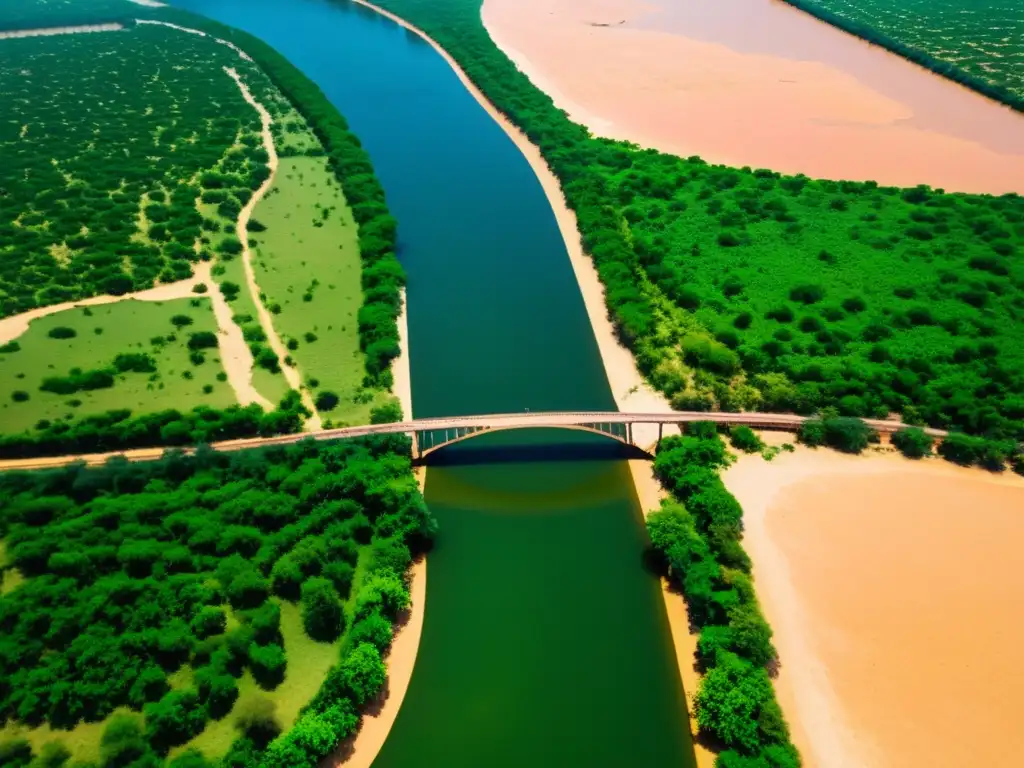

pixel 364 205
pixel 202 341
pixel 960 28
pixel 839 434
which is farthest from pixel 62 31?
pixel 960 28

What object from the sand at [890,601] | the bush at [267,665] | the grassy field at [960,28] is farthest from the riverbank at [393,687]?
the grassy field at [960,28]

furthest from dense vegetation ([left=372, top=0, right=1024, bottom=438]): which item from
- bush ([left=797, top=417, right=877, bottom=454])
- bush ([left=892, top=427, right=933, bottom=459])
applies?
bush ([left=892, top=427, right=933, bottom=459])

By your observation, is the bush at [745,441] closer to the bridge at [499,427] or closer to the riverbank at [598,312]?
the bridge at [499,427]

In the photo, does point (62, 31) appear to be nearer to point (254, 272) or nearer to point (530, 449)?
point (254, 272)

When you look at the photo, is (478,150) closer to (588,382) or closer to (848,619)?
(588,382)

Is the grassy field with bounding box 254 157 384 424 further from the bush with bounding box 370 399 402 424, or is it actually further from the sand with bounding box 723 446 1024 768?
the sand with bounding box 723 446 1024 768

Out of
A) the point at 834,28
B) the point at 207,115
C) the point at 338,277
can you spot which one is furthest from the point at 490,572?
the point at 834,28
